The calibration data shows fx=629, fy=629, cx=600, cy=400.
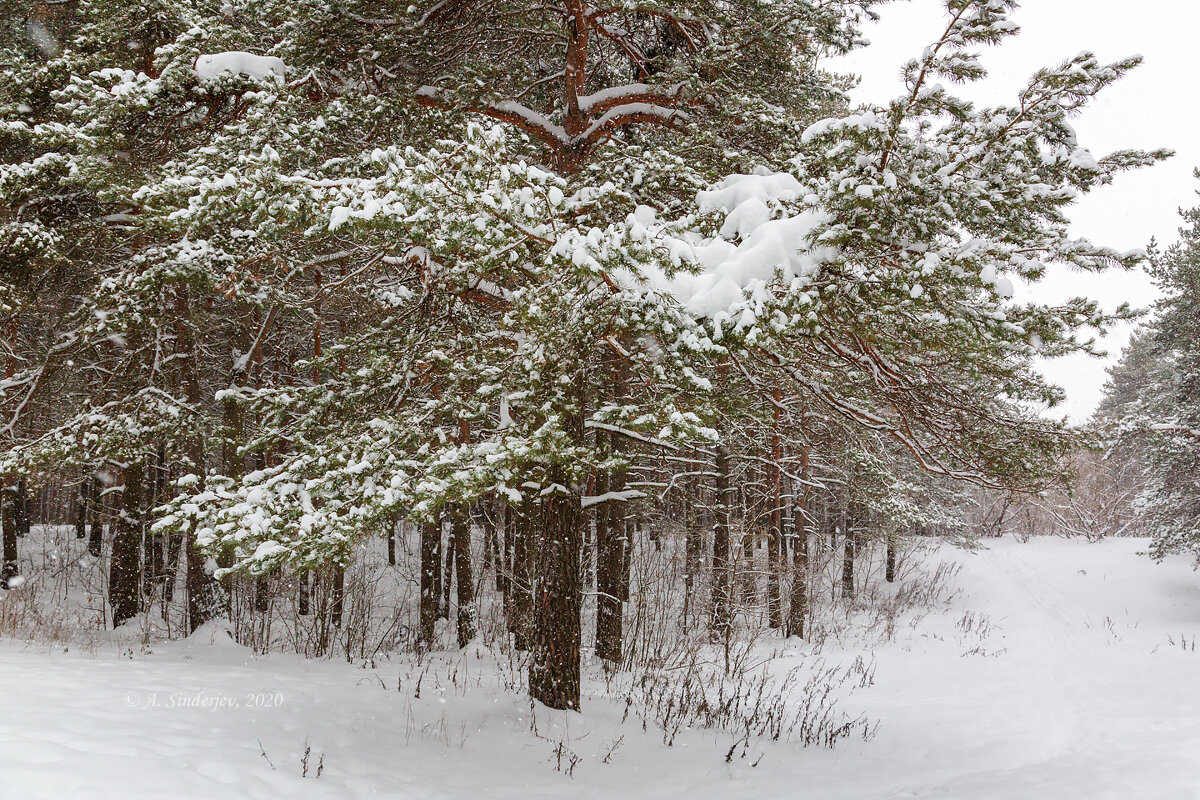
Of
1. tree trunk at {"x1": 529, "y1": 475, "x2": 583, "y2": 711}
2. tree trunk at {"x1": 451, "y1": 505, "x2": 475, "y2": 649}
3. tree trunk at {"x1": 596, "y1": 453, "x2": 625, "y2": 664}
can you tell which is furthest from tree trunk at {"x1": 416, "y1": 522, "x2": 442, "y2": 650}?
tree trunk at {"x1": 529, "y1": 475, "x2": 583, "y2": 711}

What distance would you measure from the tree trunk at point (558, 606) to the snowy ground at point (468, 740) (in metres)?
0.27

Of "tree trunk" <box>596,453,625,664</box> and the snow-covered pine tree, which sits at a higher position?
the snow-covered pine tree

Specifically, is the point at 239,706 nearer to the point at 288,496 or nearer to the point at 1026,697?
the point at 288,496

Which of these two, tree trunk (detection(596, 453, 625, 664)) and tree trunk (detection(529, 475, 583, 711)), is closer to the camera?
tree trunk (detection(529, 475, 583, 711))

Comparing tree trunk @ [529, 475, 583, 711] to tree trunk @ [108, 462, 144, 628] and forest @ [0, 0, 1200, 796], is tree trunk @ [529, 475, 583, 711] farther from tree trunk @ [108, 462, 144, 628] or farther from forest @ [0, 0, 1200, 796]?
tree trunk @ [108, 462, 144, 628]

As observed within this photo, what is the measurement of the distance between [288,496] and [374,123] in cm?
417

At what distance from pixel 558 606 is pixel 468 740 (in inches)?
58.2

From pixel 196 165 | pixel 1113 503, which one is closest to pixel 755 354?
pixel 196 165

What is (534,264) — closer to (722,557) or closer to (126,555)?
(722,557)

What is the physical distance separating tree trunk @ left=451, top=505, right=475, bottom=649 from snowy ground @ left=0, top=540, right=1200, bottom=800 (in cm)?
187

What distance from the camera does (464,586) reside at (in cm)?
1241

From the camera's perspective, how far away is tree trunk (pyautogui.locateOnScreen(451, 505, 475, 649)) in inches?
458

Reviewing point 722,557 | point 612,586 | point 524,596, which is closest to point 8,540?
point 524,596

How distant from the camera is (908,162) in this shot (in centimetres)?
444
